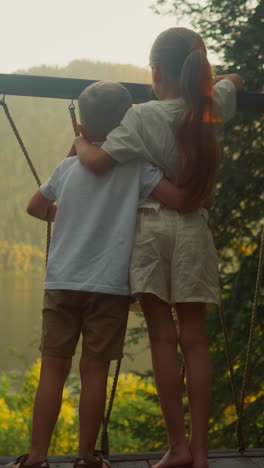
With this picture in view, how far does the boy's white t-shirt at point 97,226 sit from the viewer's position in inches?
59.7

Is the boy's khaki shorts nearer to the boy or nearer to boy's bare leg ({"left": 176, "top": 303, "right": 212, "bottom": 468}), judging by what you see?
the boy

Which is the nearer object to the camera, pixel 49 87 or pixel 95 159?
pixel 95 159

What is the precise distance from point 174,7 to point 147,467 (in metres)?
4.51

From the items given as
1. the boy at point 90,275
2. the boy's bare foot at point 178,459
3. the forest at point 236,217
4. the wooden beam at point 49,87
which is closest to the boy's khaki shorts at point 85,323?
the boy at point 90,275

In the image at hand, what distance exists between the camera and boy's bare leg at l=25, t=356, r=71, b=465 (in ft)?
4.96

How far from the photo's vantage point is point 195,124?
1560mm

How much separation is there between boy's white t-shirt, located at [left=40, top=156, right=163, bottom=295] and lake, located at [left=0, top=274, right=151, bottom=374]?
2209cm

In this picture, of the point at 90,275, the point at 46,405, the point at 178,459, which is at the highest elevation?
the point at 90,275

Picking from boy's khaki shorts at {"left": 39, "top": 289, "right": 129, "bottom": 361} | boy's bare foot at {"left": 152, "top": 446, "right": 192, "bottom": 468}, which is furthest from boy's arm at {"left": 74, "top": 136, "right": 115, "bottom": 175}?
boy's bare foot at {"left": 152, "top": 446, "right": 192, "bottom": 468}

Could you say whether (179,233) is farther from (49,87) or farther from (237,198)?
(237,198)

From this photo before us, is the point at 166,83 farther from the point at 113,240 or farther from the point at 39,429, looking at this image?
the point at 39,429

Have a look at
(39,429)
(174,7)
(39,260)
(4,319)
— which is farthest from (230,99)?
(39,260)

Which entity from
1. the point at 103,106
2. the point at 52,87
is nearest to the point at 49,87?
the point at 52,87

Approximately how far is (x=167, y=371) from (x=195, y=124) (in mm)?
568
